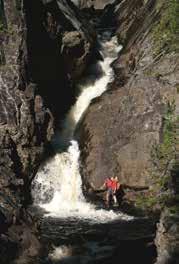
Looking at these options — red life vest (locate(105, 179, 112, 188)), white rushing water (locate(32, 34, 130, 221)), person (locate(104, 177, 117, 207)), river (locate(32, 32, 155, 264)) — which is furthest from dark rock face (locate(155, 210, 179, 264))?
red life vest (locate(105, 179, 112, 188))

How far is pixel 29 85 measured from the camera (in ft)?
97.1

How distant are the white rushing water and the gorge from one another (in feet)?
0.16

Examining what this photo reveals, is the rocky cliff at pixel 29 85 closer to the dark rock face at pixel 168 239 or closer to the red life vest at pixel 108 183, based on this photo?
the red life vest at pixel 108 183

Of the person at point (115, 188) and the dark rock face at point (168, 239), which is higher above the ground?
the person at point (115, 188)

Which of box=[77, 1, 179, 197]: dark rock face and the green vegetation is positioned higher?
the green vegetation

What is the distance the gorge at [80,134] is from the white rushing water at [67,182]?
0.16 ft

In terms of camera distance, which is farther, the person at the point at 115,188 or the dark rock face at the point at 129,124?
the dark rock face at the point at 129,124

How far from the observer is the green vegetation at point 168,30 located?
103 ft

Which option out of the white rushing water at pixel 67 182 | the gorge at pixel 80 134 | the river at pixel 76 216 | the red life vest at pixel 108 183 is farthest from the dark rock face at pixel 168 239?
the red life vest at pixel 108 183

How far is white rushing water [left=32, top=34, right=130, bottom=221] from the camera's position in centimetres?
2722

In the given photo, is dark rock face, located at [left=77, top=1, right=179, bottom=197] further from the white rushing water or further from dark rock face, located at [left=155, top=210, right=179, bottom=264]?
dark rock face, located at [left=155, top=210, right=179, bottom=264]

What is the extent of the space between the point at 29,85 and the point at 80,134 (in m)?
3.69

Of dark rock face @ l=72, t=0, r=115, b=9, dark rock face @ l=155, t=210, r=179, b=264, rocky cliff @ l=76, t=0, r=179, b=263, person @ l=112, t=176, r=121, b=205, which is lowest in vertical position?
dark rock face @ l=155, t=210, r=179, b=264

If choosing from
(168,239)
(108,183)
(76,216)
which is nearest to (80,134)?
(108,183)
